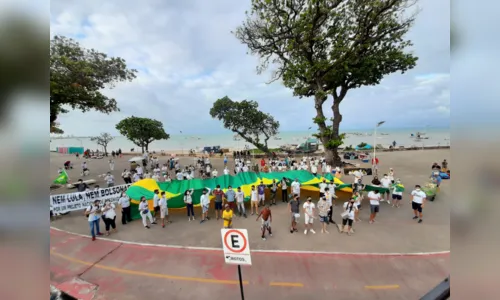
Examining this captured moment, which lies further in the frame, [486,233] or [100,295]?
[100,295]

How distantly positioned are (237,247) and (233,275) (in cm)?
200

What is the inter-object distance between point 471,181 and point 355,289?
5410 mm

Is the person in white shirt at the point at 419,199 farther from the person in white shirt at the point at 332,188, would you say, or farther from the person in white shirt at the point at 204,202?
the person in white shirt at the point at 204,202

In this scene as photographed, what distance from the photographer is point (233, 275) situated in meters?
6.01

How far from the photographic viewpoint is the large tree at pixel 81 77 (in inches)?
485

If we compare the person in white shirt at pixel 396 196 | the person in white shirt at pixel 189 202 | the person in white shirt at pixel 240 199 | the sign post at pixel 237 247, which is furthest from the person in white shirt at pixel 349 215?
the person in white shirt at pixel 189 202

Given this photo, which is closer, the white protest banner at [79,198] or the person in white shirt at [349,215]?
the person in white shirt at [349,215]

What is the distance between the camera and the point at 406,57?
790 inches

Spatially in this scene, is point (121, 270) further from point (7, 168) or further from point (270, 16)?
point (270, 16)

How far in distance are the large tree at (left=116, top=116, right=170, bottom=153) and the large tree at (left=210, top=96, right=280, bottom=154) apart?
49.9 feet

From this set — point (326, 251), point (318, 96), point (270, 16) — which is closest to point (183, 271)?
point (326, 251)

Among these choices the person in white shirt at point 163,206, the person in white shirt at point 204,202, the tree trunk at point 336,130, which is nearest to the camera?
the person in white shirt at point 163,206

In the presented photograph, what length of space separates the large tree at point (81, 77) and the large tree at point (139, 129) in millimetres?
27851

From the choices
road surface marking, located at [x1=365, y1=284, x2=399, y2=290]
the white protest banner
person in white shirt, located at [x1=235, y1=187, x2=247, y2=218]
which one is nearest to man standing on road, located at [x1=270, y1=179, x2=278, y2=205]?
person in white shirt, located at [x1=235, y1=187, x2=247, y2=218]
